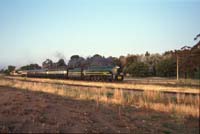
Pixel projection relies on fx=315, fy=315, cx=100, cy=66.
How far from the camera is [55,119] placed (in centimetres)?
1184

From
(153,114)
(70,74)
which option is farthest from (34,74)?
(153,114)

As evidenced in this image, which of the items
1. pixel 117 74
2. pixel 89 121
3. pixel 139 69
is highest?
pixel 139 69

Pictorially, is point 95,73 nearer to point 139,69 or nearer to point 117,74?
point 117,74

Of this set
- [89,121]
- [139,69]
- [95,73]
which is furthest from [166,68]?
[89,121]

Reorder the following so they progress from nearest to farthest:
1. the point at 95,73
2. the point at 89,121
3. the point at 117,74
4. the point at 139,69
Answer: the point at 89,121 → the point at 117,74 → the point at 95,73 → the point at 139,69

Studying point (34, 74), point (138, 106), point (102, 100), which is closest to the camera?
point (138, 106)

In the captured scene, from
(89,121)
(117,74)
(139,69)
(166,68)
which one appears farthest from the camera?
(139,69)

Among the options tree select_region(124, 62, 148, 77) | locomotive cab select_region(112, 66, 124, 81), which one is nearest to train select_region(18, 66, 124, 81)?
locomotive cab select_region(112, 66, 124, 81)

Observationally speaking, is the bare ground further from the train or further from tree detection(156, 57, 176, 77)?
tree detection(156, 57, 176, 77)

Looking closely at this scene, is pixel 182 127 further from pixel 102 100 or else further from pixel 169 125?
pixel 102 100

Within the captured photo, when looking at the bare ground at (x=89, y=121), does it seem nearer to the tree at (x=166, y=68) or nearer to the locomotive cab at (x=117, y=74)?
the locomotive cab at (x=117, y=74)

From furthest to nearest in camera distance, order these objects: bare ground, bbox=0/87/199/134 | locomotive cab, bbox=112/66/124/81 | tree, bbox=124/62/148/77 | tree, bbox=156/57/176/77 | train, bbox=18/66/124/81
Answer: tree, bbox=124/62/148/77 → tree, bbox=156/57/176/77 → train, bbox=18/66/124/81 → locomotive cab, bbox=112/66/124/81 → bare ground, bbox=0/87/199/134

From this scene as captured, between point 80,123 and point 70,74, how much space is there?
45.6m

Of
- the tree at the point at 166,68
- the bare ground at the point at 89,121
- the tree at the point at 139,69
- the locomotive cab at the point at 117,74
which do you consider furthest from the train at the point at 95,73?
the bare ground at the point at 89,121
